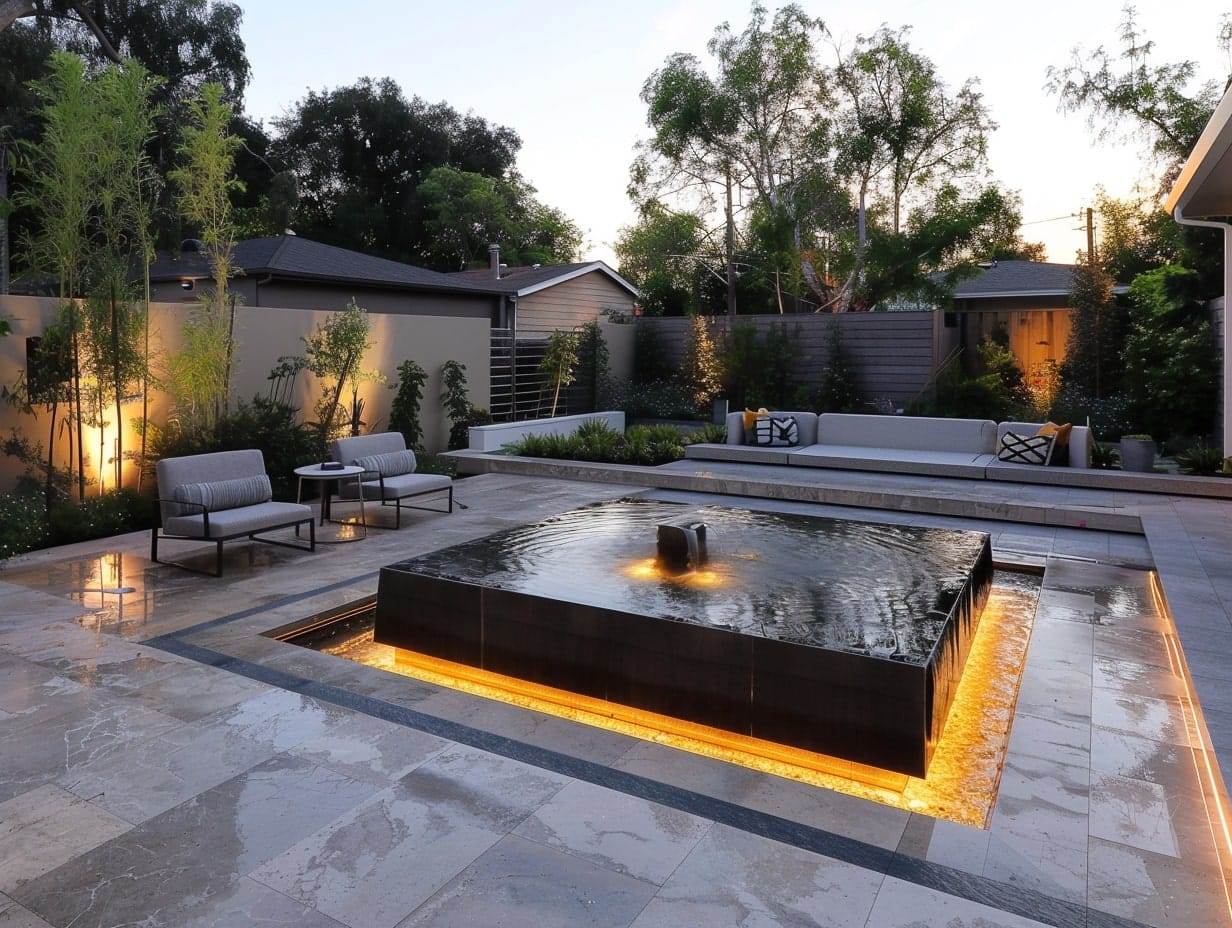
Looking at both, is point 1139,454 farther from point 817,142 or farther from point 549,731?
point 817,142

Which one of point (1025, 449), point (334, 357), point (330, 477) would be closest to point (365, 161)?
point (334, 357)

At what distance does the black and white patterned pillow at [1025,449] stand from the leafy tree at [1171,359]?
263 centimetres

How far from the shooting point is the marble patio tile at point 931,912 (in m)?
2.16

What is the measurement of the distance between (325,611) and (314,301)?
8706 mm

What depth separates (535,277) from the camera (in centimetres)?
1736

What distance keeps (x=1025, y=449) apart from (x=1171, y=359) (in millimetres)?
2926

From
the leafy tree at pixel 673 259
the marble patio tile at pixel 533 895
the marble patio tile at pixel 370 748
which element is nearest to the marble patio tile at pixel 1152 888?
the marble patio tile at pixel 533 895

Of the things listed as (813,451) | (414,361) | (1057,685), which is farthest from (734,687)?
(414,361)

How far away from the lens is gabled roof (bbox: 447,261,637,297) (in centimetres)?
1617

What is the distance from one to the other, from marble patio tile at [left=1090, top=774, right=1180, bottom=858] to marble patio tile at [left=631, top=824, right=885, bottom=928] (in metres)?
0.83

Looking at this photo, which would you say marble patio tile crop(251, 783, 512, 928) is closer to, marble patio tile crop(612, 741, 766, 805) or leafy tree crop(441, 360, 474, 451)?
marble patio tile crop(612, 741, 766, 805)

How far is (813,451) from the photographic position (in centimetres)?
1002

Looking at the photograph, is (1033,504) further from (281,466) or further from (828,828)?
(281,466)

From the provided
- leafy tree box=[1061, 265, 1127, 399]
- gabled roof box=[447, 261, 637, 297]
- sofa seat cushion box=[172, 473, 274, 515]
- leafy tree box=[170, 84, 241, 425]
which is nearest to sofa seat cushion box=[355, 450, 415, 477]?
sofa seat cushion box=[172, 473, 274, 515]
